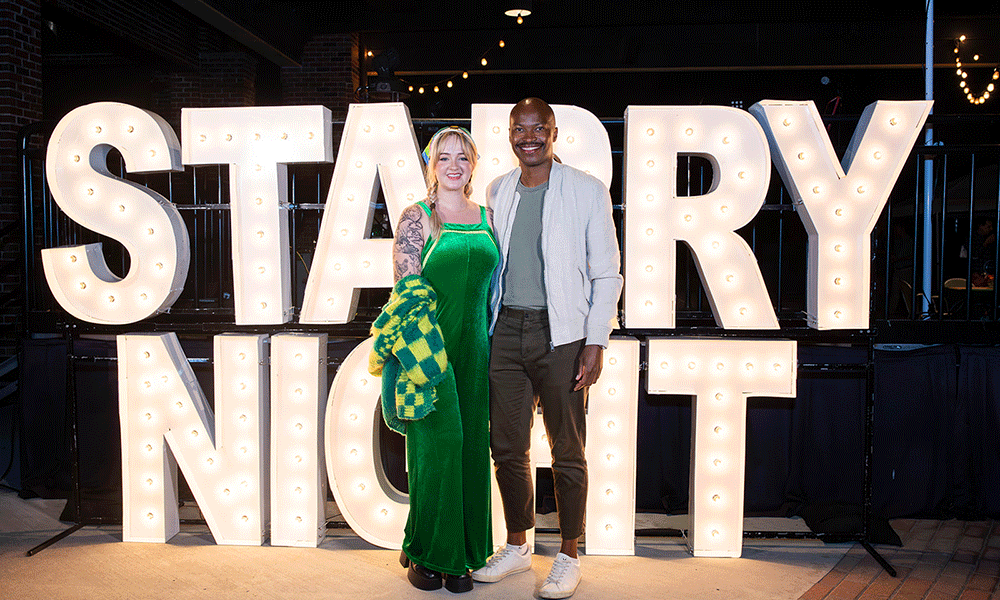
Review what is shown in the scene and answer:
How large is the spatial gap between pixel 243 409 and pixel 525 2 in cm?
838

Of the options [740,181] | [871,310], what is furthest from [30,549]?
[871,310]

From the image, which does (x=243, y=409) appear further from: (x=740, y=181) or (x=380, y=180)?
(x=740, y=181)

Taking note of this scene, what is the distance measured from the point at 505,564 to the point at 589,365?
1.03 meters

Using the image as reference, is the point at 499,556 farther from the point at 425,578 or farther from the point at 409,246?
the point at 409,246

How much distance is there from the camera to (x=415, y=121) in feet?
12.6

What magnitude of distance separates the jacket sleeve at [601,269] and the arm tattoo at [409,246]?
2.40ft

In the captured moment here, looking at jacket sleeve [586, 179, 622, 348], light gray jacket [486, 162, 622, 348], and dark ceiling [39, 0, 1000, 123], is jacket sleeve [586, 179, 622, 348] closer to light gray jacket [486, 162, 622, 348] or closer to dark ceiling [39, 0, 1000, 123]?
light gray jacket [486, 162, 622, 348]

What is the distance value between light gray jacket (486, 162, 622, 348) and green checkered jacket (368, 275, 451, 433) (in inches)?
12.4

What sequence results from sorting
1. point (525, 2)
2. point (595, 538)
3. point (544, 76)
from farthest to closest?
point (544, 76)
point (525, 2)
point (595, 538)

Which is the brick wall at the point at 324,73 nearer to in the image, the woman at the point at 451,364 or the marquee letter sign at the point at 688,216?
the marquee letter sign at the point at 688,216

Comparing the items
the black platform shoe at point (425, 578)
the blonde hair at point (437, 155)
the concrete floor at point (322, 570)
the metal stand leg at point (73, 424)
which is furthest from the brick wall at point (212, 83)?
the black platform shoe at point (425, 578)

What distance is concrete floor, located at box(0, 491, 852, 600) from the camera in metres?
2.95

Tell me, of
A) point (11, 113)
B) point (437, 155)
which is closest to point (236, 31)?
point (11, 113)

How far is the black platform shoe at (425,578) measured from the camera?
2.95m
